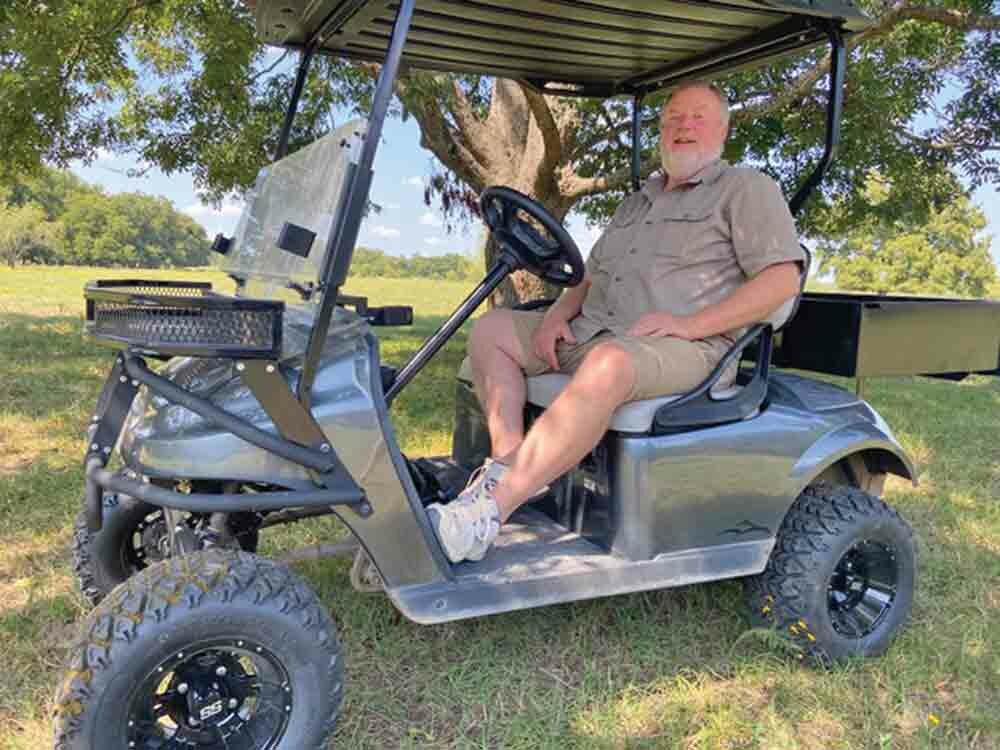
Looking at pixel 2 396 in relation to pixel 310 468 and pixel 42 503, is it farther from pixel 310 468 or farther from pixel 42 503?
pixel 310 468

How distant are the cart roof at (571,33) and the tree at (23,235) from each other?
61097 mm

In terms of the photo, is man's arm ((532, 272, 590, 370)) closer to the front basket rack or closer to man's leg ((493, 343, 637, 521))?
man's leg ((493, 343, 637, 521))

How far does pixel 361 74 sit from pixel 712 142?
3.27 metres

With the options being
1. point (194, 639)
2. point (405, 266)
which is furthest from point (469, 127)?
point (194, 639)

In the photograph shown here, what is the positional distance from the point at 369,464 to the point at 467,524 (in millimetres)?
329

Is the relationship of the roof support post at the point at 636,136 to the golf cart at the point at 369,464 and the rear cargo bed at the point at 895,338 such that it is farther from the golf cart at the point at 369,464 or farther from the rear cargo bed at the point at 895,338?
the rear cargo bed at the point at 895,338

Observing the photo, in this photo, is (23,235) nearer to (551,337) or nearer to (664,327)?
(551,337)

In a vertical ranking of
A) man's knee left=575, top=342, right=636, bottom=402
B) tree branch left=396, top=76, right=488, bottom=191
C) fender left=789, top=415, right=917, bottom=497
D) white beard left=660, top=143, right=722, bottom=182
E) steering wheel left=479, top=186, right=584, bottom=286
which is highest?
tree branch left=396, top=76, right=488, bottom=191

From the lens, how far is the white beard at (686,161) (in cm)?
256

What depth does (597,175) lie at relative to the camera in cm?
750

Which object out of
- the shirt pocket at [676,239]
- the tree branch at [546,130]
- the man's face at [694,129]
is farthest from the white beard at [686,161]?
the tree branch at [546,130]

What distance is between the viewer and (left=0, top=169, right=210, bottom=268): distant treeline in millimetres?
58656

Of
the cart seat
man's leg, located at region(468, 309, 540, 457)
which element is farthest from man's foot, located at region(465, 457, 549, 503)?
the cart seat

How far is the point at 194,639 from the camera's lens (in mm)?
1583
